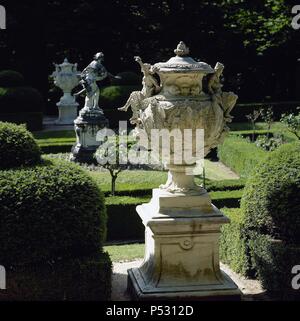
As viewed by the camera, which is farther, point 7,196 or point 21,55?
point 21,55

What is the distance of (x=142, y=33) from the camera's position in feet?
116

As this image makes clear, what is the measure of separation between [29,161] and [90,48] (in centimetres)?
2742

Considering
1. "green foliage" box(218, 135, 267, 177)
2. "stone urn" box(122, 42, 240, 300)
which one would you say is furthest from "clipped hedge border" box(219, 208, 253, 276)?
"green foliage" box(218, 135, 267, 177)

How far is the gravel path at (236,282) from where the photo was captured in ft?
27.6

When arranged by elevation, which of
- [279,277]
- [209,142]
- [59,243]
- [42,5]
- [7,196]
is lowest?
[279,277]

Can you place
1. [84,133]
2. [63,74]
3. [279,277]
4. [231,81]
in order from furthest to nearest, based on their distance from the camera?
[231,81]
[63,74]
[84,133]
[279,277]


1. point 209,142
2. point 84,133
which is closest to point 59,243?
point 209,142

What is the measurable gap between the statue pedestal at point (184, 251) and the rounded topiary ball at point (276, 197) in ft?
2.79

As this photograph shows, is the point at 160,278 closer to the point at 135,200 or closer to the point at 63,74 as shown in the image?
the point at 135,200

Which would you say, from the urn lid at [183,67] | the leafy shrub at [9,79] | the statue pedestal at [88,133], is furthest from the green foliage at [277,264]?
the leafy shrub at [9,79]

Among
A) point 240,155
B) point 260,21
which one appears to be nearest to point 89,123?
point 240,155

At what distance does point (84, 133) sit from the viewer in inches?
754

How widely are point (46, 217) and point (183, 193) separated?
166 centimetres

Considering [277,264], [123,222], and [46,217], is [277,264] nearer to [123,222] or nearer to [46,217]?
[46,217]
